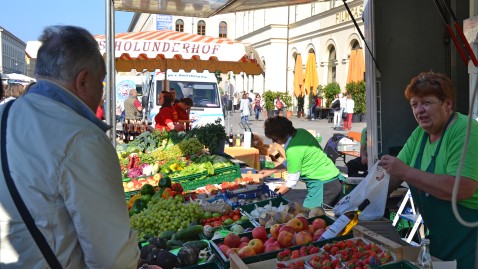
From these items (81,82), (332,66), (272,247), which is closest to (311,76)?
(332,66)

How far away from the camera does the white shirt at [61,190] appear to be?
1.59m

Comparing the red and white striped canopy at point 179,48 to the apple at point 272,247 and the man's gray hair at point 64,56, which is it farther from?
the man's gray hair at point 64,56

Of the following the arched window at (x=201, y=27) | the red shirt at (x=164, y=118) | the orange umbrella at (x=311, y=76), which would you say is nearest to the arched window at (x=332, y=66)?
the orange umbrella at (x=311, y=76)

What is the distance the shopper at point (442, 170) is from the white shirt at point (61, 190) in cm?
161

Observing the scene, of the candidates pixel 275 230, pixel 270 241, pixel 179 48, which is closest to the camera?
pixel 270 241

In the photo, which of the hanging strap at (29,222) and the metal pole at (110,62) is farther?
the metal pole at (110,62)

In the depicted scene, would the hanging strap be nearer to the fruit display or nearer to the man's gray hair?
the man's gray hair

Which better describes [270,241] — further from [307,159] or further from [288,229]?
[307,159]

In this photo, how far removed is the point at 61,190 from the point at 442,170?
6.26 ft

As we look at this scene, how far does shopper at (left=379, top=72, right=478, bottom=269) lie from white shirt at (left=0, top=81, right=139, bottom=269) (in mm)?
1609

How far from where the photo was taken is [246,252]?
2906mm

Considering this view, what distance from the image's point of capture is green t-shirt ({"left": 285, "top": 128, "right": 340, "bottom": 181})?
5.05 m

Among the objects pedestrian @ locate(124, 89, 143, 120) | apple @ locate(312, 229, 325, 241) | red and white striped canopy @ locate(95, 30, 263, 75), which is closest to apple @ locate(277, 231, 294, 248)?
apple @ locate(312, 229, 325, 241)

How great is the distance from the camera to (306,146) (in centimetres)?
507
